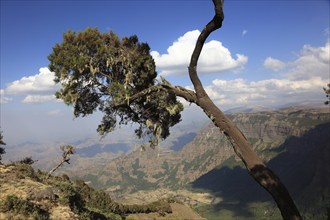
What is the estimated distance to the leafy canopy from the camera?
25.5 meters

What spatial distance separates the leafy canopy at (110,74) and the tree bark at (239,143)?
31.1ft

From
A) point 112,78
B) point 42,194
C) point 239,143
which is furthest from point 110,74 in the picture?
point 239,143

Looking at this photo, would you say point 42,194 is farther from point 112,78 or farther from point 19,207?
point 112,78

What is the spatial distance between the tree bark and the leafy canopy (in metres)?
9.49

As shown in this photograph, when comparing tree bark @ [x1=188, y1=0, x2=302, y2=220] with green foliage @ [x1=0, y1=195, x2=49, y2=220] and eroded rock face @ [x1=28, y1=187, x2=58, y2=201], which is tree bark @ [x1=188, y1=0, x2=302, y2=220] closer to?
green foliage @ [x1=0, y1=195, x2=49, y2=220]

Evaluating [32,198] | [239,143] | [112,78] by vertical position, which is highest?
[112,78]

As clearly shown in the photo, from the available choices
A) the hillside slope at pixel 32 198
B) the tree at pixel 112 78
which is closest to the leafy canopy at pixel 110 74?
the tree at pixel 112 78

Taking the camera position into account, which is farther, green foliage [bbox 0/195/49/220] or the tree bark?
green foliage [bbox 0/195/49/220]

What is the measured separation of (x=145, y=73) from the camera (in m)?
26.1

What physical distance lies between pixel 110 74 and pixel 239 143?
1499cm

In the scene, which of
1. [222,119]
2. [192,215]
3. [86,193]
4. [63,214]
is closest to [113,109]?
[63,214]

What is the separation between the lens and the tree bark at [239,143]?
1246 cm

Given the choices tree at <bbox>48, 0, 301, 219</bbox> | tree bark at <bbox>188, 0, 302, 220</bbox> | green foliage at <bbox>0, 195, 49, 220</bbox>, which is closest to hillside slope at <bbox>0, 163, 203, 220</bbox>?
green foliage at <bbox>0, 195, 49, 220</bbox>

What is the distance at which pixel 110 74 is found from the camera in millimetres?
26406
